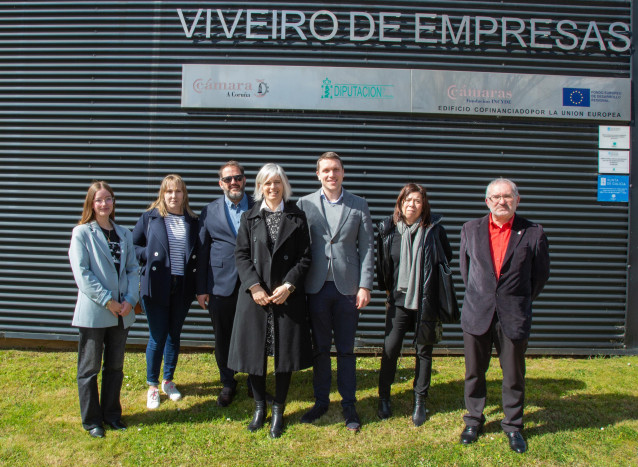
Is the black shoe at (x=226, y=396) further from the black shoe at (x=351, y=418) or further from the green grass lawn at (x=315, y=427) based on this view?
the black shoe at (x=351, y=418)

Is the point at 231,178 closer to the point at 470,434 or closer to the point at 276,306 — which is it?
the point at 276,306

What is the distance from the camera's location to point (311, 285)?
142 inches

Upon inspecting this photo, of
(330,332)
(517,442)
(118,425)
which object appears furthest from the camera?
(330,332)

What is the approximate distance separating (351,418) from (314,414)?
31 centimetres

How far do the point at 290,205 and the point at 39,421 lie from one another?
8.92 ft

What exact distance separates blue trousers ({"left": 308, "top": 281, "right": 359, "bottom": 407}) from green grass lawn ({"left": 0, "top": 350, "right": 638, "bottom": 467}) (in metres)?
0.30

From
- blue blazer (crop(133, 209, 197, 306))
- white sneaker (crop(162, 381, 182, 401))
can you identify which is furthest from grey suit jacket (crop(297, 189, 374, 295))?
white sneaker (crop(162, 381, 182, 401))

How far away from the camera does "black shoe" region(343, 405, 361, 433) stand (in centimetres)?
359

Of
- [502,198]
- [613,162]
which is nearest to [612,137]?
[613,162]

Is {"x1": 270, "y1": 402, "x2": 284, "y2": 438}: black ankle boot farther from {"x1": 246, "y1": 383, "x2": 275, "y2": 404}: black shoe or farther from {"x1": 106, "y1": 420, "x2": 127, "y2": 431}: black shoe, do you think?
{"x1": 106, "y1": 420, "x2": 127, "y2": 431}: black shoe

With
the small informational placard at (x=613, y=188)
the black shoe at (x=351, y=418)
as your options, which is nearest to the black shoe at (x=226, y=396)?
the black shoe at (x=351, y=418)

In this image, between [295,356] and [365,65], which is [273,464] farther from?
[365,65]

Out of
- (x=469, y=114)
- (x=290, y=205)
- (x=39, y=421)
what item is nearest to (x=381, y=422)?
(x=290, y=205)

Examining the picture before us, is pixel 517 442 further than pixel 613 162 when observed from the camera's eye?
No
